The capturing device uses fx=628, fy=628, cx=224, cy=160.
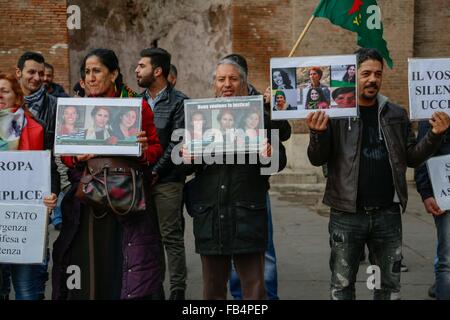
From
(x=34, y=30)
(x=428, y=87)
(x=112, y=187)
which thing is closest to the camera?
(x=112, y=187)

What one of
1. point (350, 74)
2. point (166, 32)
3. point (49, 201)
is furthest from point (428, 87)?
point (166, 32)

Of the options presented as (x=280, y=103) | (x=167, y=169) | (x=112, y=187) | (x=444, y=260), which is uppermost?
(x=280, y=103)

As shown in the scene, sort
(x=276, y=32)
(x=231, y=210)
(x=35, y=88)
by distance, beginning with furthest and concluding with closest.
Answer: (x=276, y=32)
(x=35, y=88)
(x=231, y=210)

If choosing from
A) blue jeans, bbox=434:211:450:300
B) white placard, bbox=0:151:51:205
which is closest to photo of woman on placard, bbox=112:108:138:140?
white placard, bbox=0:151:51:205

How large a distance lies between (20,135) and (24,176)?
0.31 m

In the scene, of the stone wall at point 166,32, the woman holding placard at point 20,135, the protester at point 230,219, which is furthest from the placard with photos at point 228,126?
the stone wall at point 166,32

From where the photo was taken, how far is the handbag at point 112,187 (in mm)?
4125

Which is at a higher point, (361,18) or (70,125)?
(361,18)

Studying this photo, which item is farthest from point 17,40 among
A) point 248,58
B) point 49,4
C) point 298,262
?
point 298,262

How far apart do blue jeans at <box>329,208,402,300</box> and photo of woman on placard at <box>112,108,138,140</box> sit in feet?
5.07

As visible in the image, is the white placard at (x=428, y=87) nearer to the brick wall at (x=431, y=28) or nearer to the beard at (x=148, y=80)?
the beard at (x=148, y=80)

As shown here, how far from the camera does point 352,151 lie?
4.32 metres

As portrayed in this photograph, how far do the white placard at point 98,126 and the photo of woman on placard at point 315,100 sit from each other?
113 cm

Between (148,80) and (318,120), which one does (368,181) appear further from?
(148,80)
